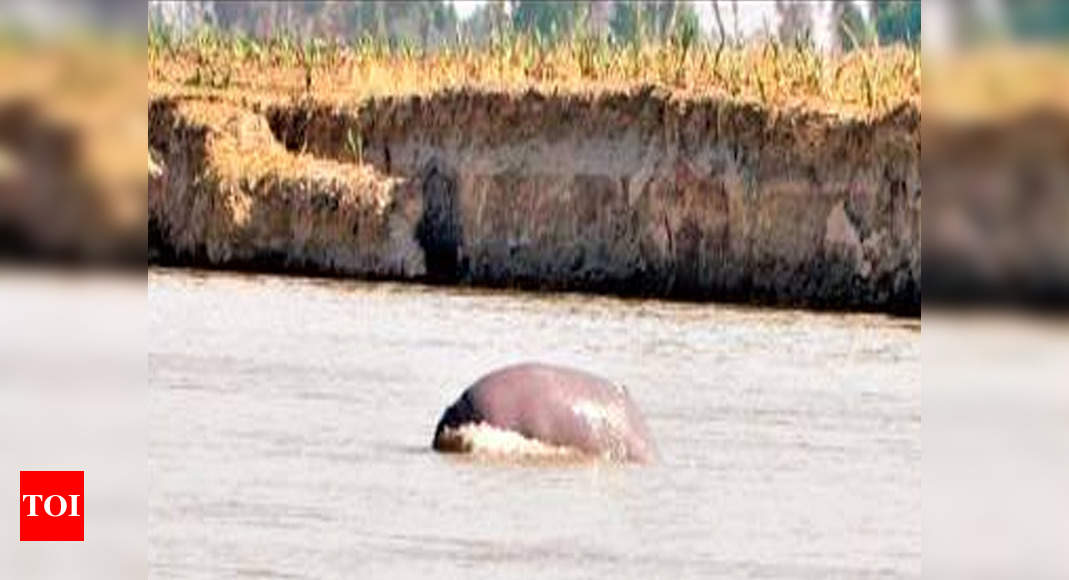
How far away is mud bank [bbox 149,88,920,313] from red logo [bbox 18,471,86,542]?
14.3m

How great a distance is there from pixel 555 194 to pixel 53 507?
16928 mm

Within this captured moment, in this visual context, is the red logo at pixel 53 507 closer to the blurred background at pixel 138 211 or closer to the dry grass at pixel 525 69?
the blurred background at pixel 138 211

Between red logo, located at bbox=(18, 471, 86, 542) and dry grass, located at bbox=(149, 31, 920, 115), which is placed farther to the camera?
dry grass, located at bbox=(149, 31, 920, 115)

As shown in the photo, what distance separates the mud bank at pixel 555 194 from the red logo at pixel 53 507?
47.0ft

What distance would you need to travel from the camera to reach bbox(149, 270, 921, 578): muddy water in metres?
6.07

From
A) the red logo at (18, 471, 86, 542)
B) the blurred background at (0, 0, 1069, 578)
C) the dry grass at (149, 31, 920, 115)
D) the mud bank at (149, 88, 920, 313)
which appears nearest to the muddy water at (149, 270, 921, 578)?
the blurred background at (0, 0, 1069, 578)

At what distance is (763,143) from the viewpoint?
741 inches

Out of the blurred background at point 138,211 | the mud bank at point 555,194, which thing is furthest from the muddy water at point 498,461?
the mud bank at point 555,194

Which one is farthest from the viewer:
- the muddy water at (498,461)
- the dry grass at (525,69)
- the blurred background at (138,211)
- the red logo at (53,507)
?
the dry grass at (525,69)

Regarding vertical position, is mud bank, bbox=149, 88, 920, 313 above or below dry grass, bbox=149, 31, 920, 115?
below

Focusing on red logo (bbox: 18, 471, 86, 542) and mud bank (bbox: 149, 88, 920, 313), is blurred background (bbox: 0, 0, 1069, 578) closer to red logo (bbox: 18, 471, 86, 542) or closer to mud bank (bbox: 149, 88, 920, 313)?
red logo (bbox: 18, 471, 86, 542)

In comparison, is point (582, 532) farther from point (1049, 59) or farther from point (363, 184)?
point (363, 184)

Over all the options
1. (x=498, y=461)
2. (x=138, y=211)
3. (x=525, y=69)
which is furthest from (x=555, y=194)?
(x=138, y=211)

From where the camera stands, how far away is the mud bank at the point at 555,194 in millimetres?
17781
